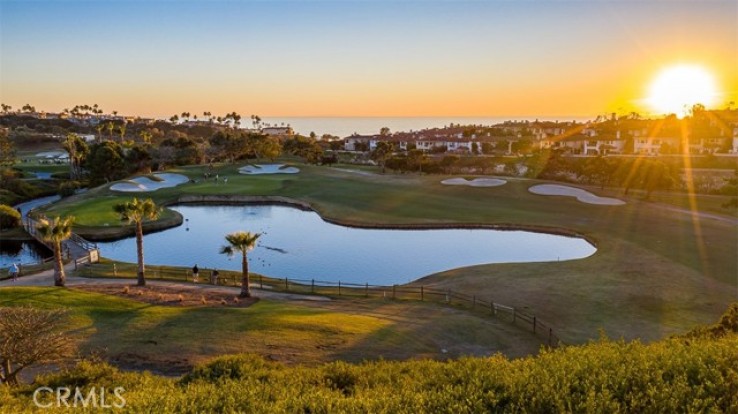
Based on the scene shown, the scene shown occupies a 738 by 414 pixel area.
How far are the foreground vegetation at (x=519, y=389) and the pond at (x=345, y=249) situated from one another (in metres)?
25.1

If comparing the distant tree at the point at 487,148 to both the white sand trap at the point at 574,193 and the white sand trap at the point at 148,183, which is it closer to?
the white sand trap at the point at 574,193

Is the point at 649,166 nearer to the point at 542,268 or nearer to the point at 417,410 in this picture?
the point at 542,268

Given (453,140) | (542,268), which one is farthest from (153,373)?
(453,140)

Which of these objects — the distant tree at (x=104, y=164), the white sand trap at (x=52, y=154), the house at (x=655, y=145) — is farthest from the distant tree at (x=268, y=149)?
the house at (x=655, y=145)

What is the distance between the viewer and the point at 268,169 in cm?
9769

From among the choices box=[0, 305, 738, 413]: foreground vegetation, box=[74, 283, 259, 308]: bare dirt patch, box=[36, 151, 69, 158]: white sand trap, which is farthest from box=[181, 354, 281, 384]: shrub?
box=[36, 151, 69, 158]: white sand trap

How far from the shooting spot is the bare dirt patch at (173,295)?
88.3ft

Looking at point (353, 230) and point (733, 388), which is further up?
point (733, 388)

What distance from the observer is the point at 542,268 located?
122ft

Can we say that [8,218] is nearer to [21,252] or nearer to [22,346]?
[21,252]

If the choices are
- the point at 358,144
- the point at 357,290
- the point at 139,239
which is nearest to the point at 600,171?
the point at 357,290

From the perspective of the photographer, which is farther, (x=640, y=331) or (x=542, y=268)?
(x=542, y=268)

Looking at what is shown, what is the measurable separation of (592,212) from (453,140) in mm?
103927

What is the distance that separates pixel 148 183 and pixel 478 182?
5092 cm
